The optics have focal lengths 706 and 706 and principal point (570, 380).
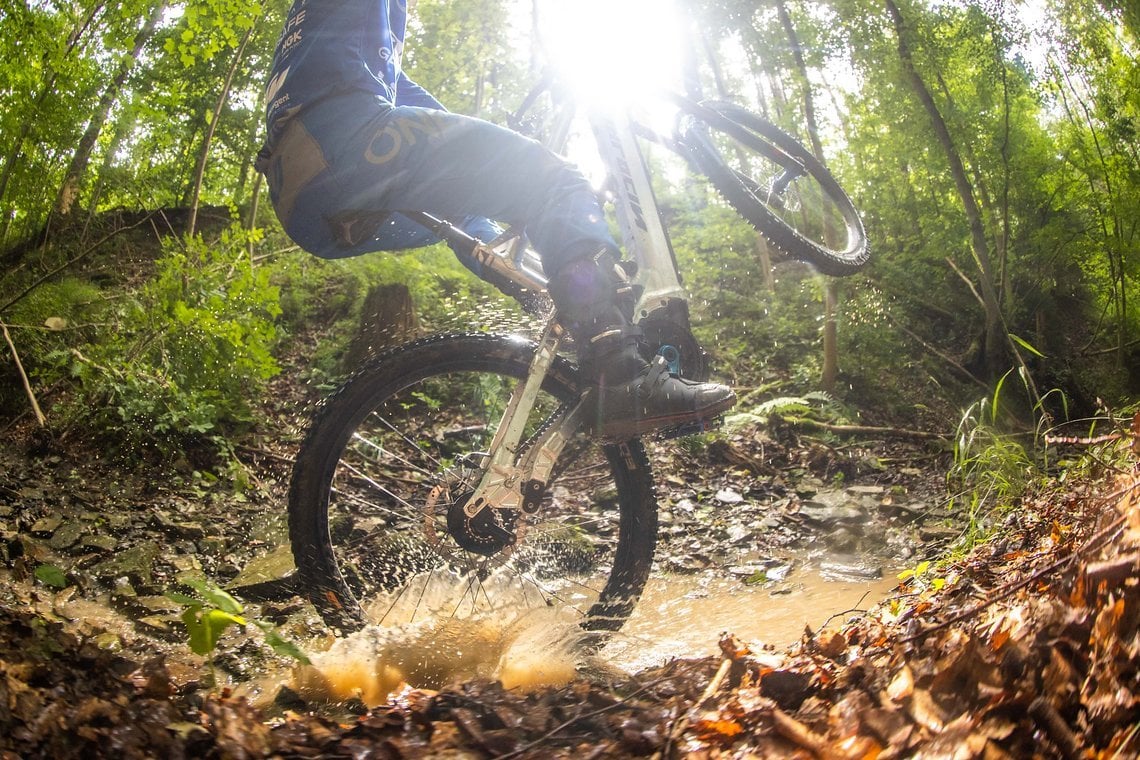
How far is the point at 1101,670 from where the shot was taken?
2.77 ft

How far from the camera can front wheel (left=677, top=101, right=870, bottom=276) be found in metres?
2.71

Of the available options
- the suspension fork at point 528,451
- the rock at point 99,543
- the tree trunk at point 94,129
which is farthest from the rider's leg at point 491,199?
the tree trunk at point 94,129

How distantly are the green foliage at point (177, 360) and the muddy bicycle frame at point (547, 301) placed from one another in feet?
6.85

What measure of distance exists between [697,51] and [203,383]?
28.7ft

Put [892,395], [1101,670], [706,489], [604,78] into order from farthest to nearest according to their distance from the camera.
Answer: [892,395], [706,489], [604,78], [1101,670]

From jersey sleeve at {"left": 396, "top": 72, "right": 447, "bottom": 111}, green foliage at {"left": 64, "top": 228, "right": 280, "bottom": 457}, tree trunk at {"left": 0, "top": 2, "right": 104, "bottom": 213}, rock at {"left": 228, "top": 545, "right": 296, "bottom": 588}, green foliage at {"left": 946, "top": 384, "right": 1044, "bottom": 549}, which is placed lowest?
rock at {"left": 228, "top": 545, "right": 296, "bottom": 588}

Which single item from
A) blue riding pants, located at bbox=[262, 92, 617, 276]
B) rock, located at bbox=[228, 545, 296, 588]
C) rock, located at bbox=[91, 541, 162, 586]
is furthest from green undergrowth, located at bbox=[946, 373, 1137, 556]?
rock, located at bbox=[91, 541, 162, 586]

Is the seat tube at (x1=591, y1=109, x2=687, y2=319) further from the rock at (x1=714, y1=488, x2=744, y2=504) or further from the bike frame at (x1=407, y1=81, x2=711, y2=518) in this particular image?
the rock at (x1=714, y1=488, x2=744, y2=504)

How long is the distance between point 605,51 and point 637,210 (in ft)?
1.95

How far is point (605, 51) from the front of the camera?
2.48 meters

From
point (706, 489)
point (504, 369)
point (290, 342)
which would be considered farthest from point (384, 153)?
point (290, 342)

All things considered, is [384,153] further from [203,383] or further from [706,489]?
[706,489]

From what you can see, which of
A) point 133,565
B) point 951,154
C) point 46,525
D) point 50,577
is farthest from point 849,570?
point 951,154

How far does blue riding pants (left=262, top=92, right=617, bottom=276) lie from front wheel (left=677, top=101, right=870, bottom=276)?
0.84 m
